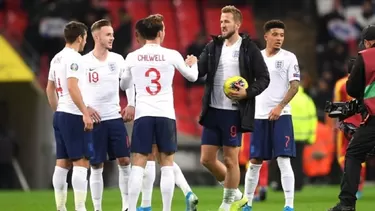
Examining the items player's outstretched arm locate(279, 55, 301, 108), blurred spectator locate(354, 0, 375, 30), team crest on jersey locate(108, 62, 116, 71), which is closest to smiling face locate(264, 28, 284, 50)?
player's outstretched arm locate(279, 55, 301, 108)

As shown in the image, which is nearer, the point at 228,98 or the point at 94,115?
the point at 228,98

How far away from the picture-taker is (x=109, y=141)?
16250mm

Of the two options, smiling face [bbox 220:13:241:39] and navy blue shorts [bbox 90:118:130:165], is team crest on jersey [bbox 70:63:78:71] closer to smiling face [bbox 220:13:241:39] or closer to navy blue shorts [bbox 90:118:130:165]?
navy blue shorts [bbox 90:118:130:165]

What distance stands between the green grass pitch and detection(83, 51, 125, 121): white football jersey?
7.97 feet

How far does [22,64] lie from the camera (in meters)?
26.6

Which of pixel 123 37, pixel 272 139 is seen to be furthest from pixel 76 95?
pixel 123 37

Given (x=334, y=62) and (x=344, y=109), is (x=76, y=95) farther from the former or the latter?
(x=334, y=62)

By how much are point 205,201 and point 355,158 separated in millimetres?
5361

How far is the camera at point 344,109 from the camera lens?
15.7m

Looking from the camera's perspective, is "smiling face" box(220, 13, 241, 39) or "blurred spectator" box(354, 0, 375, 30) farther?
"blurred spectator" box(354, 0, 375, 30)

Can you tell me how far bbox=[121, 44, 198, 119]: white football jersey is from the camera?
14.7m

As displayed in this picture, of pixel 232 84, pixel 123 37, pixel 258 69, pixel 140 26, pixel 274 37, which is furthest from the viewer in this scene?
pixel 123 37

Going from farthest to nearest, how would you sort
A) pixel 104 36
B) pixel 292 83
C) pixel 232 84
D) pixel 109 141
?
pixel 292 83
pixel 109 141
pixel 104 36
pixel 232 84

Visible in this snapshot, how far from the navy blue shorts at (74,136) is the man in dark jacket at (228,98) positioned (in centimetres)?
147
